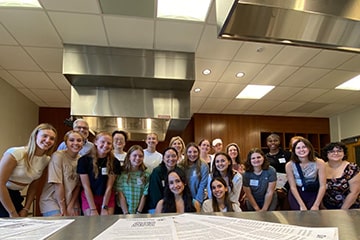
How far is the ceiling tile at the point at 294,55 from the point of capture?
2.94 meters

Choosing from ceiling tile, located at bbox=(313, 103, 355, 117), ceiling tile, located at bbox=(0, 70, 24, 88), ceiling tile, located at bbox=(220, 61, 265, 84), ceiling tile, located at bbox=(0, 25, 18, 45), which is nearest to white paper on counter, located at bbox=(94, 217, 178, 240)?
ceiling tile, located at bbox=(0, 25, 18, 45)

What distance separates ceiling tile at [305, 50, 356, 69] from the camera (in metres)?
3.04

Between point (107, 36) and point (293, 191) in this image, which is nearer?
point (293, 191)

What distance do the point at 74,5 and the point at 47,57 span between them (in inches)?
44.9

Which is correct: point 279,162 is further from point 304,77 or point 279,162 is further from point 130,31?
point 130,31

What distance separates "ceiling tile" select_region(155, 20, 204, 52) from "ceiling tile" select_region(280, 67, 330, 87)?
62.6 inches

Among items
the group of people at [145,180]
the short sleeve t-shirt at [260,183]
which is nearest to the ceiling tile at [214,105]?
the group of people at [145,180]

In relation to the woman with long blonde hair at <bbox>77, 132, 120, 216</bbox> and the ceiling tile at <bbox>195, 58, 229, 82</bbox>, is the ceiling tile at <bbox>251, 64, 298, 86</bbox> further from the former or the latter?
the woman with long blonde hair at <bbox>77, 132, 120, 216</bbox>

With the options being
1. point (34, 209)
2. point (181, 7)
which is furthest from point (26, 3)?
point (34, 209)

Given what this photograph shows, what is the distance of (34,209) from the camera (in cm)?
457

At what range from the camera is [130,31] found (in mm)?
2557

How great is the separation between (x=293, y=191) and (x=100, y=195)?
1648 millimetres

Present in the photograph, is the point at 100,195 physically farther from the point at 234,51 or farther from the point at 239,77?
the point at 239,77

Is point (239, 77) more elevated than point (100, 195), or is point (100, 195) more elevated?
point (239, 77)
